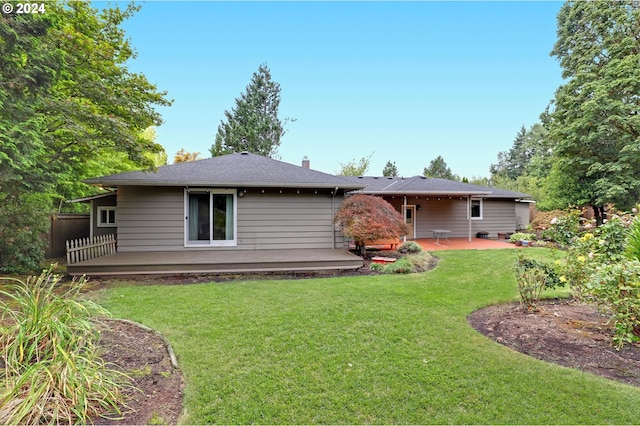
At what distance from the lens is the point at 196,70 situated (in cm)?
1305

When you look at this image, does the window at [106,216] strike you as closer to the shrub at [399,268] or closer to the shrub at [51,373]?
the shrub at [51,373]

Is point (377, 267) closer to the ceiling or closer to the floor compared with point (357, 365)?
closer to the ceiling

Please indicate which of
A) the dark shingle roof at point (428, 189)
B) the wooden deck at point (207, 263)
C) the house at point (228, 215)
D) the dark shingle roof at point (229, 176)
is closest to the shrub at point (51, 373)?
the wooden deck at point (207, 263)

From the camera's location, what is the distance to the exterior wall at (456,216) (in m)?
13.7

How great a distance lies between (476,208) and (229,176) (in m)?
12.3

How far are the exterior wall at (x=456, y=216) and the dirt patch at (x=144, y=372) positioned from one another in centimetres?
1173

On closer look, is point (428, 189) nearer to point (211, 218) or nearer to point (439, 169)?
point (211, 218)

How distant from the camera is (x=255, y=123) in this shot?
74.6ft

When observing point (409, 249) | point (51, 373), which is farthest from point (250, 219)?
point (51, 373)

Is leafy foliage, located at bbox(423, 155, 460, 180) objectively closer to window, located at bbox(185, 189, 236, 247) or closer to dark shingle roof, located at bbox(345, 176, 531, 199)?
dark shingle roof, located at bbox(345, 176, 531, 199)

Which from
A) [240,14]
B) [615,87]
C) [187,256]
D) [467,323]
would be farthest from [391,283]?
[615,87]

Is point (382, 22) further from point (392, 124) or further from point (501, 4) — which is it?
point (392, 124)

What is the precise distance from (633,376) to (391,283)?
3.54 m

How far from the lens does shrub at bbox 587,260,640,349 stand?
302 centimetres
